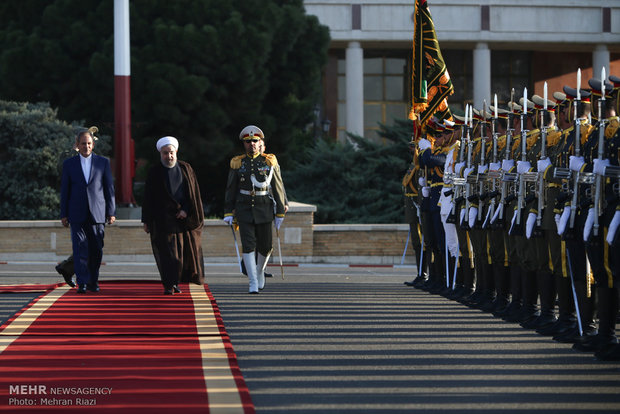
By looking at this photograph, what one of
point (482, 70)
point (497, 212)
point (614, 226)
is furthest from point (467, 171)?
point (482, 70)

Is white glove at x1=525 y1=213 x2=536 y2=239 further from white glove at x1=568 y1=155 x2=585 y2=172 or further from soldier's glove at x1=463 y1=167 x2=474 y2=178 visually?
soldier's glove at x1=463 y1=167 x2=474 y2=178

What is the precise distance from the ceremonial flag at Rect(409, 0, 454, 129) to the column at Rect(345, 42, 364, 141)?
28674 mm

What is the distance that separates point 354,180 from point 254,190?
15206mm

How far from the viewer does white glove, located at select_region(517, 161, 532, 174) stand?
10.9m

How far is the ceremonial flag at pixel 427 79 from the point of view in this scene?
1700 cm

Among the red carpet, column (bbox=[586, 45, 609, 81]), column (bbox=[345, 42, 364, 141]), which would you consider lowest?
the red carpet

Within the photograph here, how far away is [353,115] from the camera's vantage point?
153 ft

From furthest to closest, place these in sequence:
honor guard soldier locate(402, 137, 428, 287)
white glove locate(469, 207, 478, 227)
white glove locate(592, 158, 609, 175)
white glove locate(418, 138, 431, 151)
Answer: honor guard soldier locate(402, 137, 428, 287)
white glove locate(418, 138, 431, 151)
white glove locate(469, 207, 478, 227)
white glove locate(592, 158, 609, 175)

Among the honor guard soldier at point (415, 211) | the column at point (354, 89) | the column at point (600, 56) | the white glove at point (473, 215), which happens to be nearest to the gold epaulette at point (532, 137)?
the white glove at point (473, 215)

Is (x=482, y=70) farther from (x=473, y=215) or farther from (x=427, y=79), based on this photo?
(x=473, y=215)

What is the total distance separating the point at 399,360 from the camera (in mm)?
8906

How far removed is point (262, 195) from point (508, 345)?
5.59 metres

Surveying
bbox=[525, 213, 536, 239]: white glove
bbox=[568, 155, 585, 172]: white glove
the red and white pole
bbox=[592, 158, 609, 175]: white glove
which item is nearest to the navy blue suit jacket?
bbox=[525, 213, 536, 239]: white glove

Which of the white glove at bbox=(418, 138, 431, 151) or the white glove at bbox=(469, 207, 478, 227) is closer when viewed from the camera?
the white glove at bbox=(469, 207, 478, 227)
